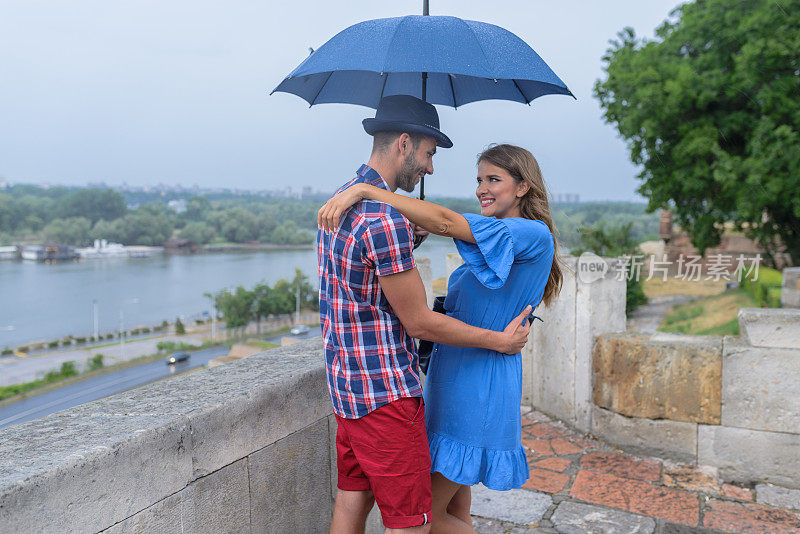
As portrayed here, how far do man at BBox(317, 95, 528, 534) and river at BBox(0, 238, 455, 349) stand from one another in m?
86.3

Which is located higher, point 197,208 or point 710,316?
point 197,208

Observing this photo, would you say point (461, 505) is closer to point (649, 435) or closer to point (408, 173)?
point (408, 173)

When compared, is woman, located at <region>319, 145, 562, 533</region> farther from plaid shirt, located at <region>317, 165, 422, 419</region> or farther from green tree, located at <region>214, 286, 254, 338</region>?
green tree, located at <region>214, 286, 254, 338</region>

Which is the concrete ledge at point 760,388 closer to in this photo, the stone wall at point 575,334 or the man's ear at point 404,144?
the stone wall at point 575,334

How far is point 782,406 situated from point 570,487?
1.29 meters

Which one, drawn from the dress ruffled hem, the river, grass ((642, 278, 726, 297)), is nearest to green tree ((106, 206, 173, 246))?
the river

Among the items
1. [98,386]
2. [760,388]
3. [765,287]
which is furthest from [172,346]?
[760,388]

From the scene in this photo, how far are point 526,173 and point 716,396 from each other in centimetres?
256

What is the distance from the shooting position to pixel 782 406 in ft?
11.3

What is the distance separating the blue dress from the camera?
1682mm

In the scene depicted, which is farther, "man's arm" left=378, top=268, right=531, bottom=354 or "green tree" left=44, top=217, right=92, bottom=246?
"green tree" left=44, top=217, right=92, bottom=246

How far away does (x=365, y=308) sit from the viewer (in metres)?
1.52

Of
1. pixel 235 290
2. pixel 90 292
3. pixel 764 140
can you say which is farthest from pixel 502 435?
pixel 90 292

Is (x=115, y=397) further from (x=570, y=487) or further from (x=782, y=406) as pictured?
(x=782, y=406)
